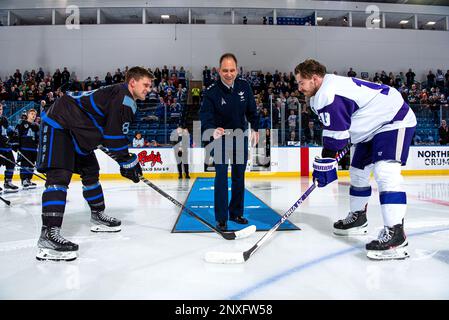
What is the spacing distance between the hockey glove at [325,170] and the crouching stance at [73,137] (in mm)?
1344

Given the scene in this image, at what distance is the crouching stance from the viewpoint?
8.02 feet

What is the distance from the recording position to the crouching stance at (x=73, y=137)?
8.02 feet

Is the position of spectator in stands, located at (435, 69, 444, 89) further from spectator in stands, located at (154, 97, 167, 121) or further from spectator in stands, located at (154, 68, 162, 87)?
spectator in stands, located at (154, 97, 167, 121)

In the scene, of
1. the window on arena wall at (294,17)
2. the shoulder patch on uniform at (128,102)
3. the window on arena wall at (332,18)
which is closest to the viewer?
the shoulder patch on uniform at (128,102)

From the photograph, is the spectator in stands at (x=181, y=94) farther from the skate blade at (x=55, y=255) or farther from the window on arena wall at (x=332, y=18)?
the skate blade at (x=55, y=255)

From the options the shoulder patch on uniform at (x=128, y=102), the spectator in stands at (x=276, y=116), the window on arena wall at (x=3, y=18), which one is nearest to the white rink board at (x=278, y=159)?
the spectator in stands at (x=276, y=116)

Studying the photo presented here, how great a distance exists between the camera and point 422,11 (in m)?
17.6

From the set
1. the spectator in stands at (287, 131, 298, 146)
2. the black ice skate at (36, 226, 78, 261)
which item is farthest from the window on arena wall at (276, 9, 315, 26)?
the black ice skate at (36, 226, 78, 261)

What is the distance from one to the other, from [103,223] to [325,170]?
2.05m

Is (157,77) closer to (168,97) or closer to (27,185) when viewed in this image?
(168,97)

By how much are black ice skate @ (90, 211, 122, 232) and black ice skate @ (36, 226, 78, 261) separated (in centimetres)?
76
